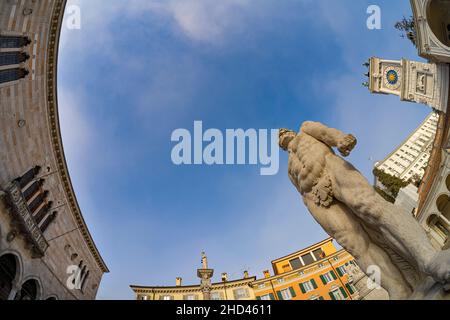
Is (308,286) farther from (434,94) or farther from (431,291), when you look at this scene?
(431,291)

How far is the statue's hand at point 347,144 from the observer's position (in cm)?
546

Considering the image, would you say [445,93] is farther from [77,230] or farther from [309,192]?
[77,230]

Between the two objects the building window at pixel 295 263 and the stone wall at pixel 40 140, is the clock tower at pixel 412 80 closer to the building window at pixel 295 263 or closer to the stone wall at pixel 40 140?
the building window at pixel 295 263

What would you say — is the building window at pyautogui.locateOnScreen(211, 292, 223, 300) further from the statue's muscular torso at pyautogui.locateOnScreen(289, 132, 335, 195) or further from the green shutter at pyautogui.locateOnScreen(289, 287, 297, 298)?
the statue's muscular torso at pyautogui.locateOnScreen(289, 132, 335, 195)

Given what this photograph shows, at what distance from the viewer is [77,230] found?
23688 millimetres

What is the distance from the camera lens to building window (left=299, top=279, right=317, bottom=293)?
33656 millimetres

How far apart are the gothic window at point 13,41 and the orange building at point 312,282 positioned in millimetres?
33108

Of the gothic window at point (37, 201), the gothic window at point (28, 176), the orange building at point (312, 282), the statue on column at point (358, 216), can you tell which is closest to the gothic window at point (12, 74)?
the gothic window at point (28, 176)

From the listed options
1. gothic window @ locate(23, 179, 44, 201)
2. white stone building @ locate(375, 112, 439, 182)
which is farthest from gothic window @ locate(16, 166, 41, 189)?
white stone building @ locate(375, 112, 439, 182)

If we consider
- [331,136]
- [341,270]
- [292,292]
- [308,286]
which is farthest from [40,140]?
[341,270]

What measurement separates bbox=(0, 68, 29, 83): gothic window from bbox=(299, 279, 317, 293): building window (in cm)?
3434

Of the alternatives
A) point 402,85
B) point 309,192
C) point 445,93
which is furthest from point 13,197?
point 402,85

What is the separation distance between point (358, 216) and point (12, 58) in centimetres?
1932
